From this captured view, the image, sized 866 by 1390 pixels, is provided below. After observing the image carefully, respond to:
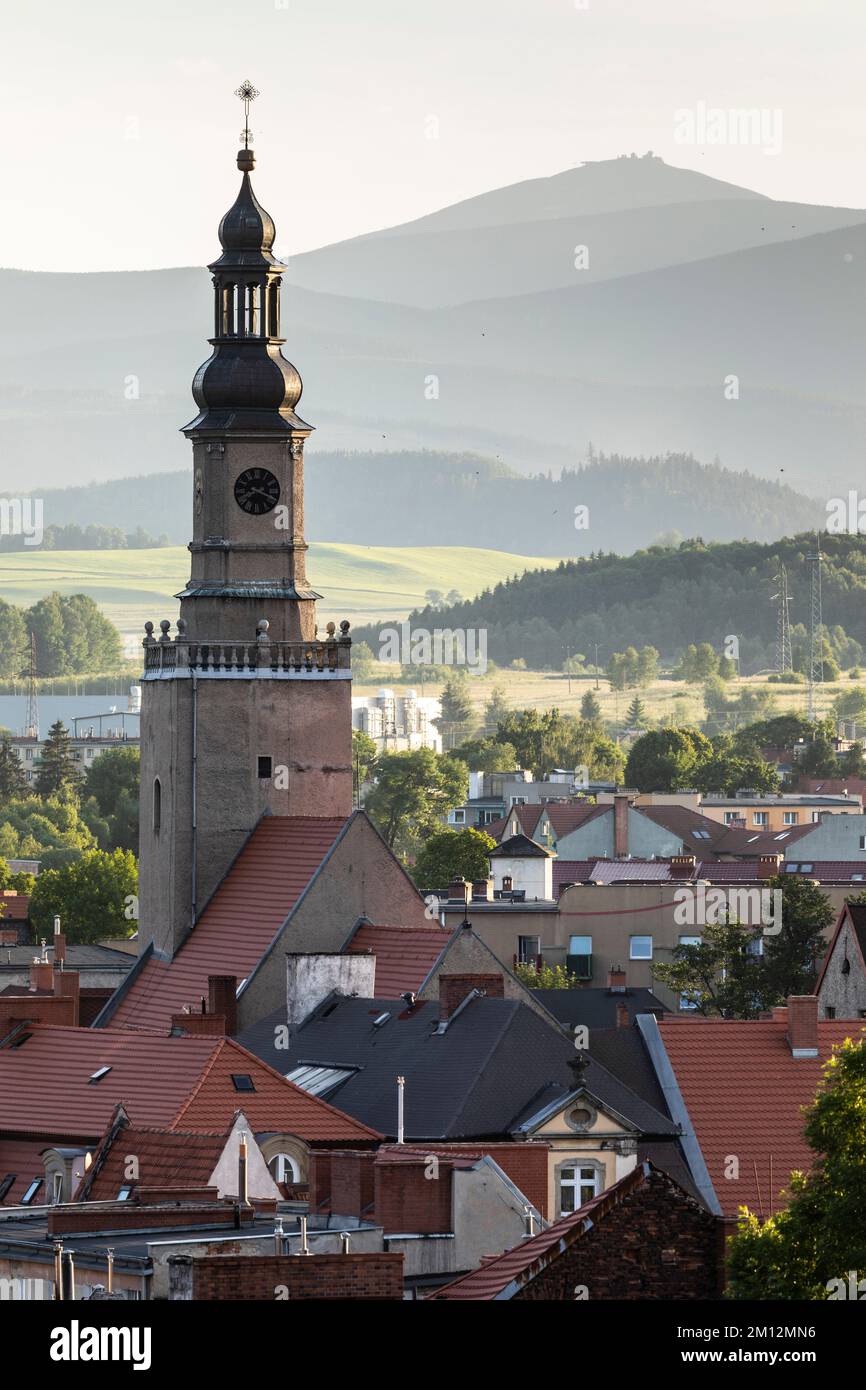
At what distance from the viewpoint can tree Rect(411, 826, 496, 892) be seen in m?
148

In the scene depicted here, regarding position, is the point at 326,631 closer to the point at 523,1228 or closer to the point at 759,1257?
the point at 523,1228

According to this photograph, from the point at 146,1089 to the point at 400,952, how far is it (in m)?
15.5

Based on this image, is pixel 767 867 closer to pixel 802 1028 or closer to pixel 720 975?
pixel 720 975

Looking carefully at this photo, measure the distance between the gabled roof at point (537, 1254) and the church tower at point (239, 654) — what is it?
169ft

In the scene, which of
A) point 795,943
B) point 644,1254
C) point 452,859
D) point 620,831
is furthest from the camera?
point 620,831

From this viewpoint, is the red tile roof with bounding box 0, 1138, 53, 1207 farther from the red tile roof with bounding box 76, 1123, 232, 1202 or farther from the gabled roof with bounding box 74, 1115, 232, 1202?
the red tile roof with bounding box 76, 1123, 232, 1202

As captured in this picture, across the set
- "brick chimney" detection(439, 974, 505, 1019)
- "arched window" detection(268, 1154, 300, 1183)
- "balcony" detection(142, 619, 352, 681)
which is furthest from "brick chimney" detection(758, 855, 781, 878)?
"arched window" detection(268, 1154, 300, 1183)

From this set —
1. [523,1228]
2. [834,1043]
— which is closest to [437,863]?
[834,1043]

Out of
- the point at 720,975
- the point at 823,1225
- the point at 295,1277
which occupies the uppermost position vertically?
the point at 720,975

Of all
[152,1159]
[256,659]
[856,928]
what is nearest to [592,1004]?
[856,928]

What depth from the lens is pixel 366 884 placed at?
266 ft

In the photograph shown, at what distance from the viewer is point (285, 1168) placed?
55.4 m

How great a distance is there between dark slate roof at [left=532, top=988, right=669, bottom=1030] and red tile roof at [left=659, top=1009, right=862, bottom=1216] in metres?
19.6

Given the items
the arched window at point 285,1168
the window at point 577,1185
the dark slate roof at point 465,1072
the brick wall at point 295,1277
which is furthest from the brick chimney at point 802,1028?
the brick wall at point 295,1277
